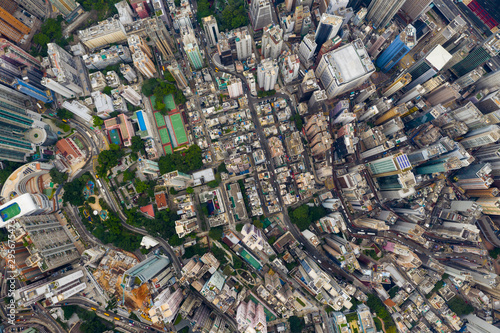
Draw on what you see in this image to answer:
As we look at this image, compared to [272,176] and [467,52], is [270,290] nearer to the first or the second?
[272,176]

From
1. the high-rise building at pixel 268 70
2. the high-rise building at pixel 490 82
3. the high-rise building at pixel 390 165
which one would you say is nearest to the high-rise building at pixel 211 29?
the high-rise building at pixel 268 70

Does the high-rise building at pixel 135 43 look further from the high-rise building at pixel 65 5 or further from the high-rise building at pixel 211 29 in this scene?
the high-rise building at pixel 65 5

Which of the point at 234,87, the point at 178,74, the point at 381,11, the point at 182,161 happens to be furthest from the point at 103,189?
the point at 381,11

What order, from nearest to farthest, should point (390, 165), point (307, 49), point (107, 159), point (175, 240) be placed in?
point (390, 165), point (175, 240), point (107, 159), point (307, 49)

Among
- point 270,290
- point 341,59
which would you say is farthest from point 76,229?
point 341,59

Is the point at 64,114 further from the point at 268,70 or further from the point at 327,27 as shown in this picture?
the point at 327,27
